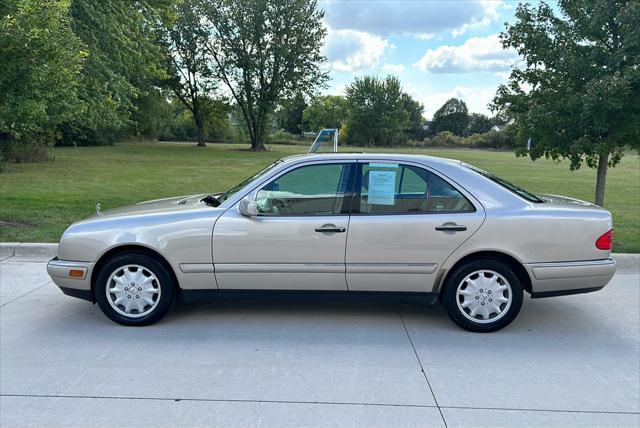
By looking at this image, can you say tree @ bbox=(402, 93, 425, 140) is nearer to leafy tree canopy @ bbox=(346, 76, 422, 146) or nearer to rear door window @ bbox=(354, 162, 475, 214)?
leafy tree canopy @ bbox=(346, 76, 422, 146)

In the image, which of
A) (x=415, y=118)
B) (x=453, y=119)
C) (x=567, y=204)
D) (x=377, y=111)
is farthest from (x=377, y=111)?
(x=567, y=204)

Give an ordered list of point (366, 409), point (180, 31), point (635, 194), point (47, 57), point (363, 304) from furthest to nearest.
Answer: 1. point (180, 31)
2. point (635, 194)
3. point (47, 57)
4. point (363, 304)
5. point (366, 409)

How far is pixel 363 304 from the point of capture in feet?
17.4

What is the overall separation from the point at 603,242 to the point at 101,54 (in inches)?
469

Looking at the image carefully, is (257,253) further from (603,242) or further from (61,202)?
(61,202)

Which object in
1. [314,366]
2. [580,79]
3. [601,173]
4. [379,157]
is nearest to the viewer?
[314,366]

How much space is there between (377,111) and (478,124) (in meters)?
30.2

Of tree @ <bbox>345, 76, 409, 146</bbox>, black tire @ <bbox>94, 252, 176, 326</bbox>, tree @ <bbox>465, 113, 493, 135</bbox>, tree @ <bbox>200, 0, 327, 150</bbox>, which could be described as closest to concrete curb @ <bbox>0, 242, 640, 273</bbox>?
Answer: black tire @ <bbox>94, 252, 176, 326</bbox>

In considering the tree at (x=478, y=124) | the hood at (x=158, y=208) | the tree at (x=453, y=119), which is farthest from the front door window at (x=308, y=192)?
the tree at (x=453, y=119)

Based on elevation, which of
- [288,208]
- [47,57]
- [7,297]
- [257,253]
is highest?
[47,57]

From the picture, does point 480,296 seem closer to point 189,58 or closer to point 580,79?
point 580,79

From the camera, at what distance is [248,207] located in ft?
14.7

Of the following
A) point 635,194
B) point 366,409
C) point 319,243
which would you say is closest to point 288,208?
point 319,243

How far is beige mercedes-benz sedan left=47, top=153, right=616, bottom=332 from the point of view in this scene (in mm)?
4480
